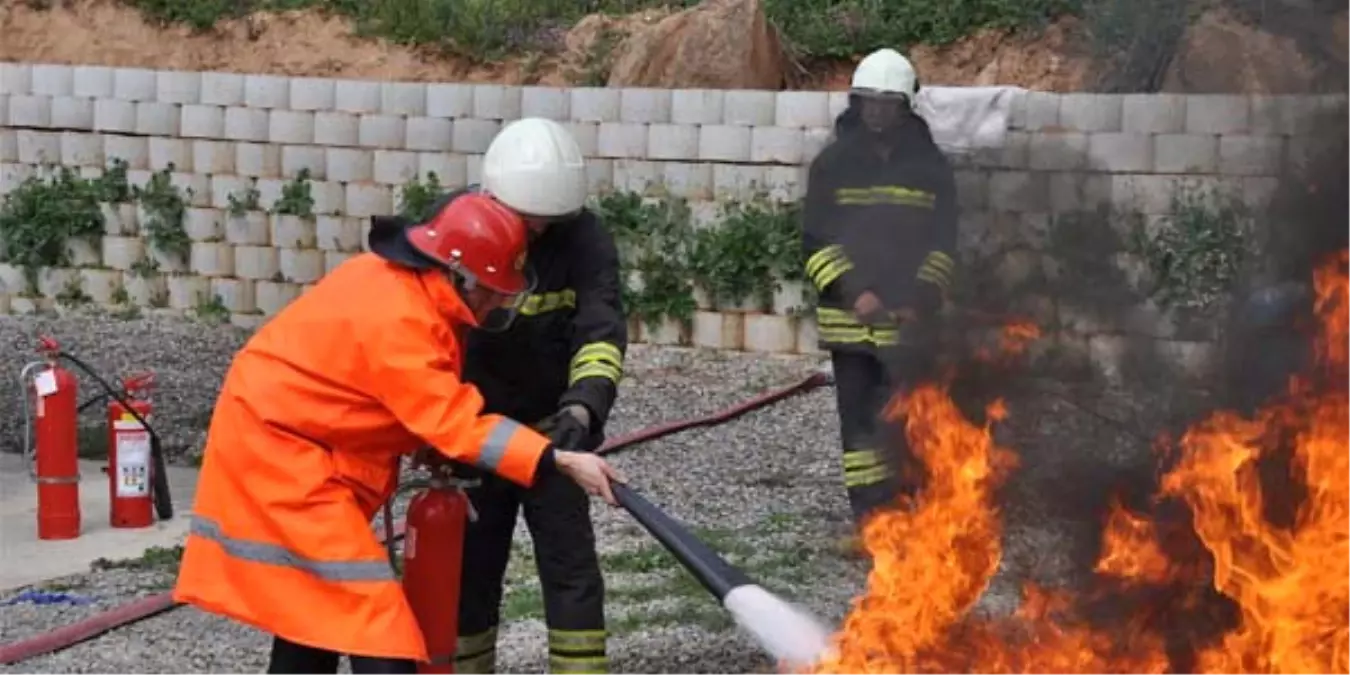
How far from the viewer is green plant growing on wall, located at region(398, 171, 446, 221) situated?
12438 millimetres

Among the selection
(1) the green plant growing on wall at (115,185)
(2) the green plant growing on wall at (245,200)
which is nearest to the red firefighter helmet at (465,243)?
(2) the green plant growing on wall at (245,200)

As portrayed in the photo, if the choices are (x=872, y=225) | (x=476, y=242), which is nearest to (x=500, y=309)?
(x=476, y=242)

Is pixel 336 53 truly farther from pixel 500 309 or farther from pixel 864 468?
pixel 500 309

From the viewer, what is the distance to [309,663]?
4910 mm

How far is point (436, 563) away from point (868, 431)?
8.45 ft

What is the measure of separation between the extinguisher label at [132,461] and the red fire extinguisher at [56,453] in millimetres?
172

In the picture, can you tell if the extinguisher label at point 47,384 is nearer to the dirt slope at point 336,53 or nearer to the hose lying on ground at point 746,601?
the hose lying on ground at point 746,601

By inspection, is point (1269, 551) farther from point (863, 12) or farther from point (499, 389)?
point (863, 12)

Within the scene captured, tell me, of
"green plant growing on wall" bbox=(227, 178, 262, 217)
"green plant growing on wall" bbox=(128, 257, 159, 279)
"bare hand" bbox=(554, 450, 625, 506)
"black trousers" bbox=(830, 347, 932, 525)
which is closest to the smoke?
"black trousers" bbox=(830, 347, 932, 525)

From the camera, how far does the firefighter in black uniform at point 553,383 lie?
17.3ft

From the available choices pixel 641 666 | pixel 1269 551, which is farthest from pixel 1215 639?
pixel 641 666

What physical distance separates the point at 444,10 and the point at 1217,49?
7924 millimetres

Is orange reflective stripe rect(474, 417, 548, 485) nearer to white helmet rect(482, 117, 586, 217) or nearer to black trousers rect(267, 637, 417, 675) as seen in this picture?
black trousers rect(267, 637, 417, 675)

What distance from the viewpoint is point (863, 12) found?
13.7m
